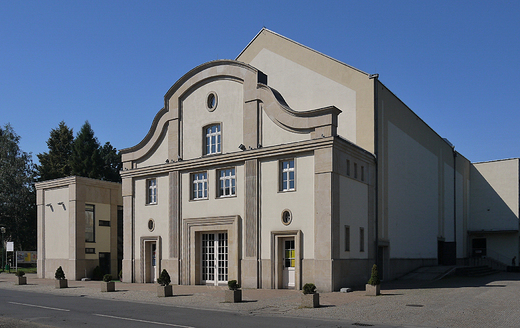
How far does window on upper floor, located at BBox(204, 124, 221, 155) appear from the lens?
26.9 metres

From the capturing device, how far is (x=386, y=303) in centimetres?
1741

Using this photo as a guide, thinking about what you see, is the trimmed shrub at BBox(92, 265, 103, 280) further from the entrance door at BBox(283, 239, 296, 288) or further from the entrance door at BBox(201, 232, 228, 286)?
the entrance door at BBox(283, 239, 296, 288)

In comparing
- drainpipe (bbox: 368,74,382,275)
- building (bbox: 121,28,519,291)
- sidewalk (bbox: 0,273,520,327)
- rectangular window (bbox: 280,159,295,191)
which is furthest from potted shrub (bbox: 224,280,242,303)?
drainpipe (bbox: 368,74,382,275)

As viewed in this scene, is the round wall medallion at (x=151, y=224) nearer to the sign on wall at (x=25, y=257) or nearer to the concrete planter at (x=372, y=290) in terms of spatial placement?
the concrete planter at (x=372, y=290)

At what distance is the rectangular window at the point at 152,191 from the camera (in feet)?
96.6

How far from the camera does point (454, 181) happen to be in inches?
1699

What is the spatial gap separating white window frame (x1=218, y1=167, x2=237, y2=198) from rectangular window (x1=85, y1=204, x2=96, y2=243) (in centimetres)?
1334

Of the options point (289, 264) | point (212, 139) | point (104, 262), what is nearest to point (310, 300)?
point (289, 264)

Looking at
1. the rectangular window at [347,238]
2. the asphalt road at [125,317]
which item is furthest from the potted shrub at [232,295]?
the rectangular window at [347,238]

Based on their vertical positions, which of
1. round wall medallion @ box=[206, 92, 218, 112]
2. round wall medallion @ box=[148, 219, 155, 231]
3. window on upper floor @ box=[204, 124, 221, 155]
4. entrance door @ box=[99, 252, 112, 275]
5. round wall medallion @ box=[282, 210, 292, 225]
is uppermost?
round wall medallion @ box=[206, 92, 218, 112]

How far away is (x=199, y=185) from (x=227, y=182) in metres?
2.03

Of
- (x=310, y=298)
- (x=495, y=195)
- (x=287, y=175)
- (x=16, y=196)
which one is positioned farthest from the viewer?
(x=16, y=196)

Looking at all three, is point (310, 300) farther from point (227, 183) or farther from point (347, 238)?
point (227, 183)

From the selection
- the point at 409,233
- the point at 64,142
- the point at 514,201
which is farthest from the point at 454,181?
the point at 64,142
